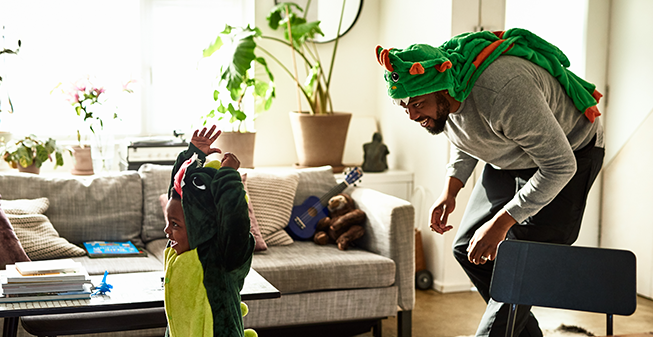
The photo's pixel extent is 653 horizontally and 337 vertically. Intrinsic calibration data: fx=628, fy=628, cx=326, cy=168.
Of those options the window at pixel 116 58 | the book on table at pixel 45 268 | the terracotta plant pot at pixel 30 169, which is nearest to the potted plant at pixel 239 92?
the window at pixel 116 58

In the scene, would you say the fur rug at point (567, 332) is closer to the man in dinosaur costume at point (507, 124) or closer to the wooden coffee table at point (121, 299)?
the man in dinosaur costume at point (507, 124)

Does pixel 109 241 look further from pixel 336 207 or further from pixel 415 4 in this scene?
pixel 415 4

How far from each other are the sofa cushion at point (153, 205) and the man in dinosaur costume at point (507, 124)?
1.45 m

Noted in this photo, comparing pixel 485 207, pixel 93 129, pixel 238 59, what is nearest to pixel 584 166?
pixel 485 207

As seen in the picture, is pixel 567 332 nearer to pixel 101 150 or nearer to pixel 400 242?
pixel 400 242

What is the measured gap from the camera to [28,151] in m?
3.10

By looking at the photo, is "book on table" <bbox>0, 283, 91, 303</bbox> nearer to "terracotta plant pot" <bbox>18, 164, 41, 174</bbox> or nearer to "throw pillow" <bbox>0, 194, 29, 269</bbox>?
"throw pillow" <bbox>0, 194, 29, 269</bbox>

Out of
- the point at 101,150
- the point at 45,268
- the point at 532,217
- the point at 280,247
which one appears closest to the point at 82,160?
the point at 101,150

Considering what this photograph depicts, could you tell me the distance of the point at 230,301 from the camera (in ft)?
4.14

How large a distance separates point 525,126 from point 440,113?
22 cm

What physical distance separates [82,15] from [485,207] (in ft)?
9.19

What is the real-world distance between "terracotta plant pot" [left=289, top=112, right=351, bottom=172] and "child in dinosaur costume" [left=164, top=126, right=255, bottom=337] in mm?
2432

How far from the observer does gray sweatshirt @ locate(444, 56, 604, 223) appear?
156cm

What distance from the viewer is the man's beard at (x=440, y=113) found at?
163 cm
